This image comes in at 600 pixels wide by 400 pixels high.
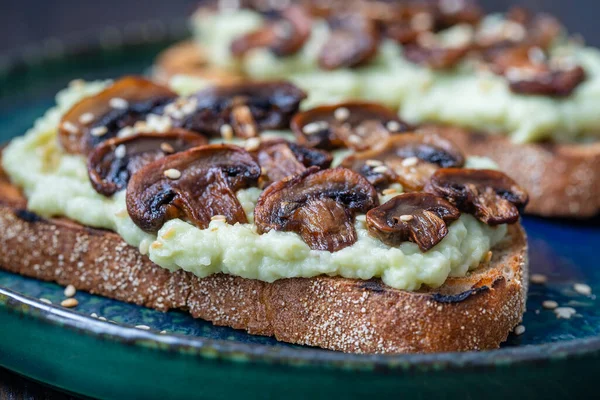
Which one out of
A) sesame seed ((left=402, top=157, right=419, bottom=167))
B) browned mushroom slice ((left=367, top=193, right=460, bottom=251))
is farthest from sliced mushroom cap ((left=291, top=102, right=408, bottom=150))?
browned mushroom slice ((left=367, top=193, right=460, bottom=251))

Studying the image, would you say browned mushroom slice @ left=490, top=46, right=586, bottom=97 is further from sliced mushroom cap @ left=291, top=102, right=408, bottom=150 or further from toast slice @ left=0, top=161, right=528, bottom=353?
toast slice @ left=0, top=161, right=528, bottom=353

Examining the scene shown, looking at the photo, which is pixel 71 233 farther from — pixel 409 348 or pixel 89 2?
pixel 89 2

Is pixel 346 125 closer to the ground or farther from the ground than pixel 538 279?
farther from the ground

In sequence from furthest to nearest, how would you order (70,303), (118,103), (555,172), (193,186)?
1. (555,172)
2. (118,103)
3. (70,303)
4. (193,186)

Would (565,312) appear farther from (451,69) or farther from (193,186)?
(451,69)

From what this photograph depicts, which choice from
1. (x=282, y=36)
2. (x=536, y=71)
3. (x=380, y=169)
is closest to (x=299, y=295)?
(x=380, y=169)

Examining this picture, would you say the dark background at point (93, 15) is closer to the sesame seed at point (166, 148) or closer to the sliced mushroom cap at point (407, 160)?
the sesame seed at point (166, 148)

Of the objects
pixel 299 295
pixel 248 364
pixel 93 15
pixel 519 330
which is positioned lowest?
pixel 93 15

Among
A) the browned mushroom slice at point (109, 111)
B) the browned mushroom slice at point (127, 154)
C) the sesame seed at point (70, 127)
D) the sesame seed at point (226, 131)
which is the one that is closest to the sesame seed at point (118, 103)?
the browned mushroom slice at point (109, 111)
